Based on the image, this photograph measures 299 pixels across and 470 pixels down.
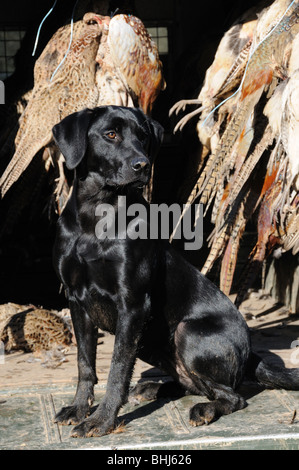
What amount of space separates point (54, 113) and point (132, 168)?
69.7 inches

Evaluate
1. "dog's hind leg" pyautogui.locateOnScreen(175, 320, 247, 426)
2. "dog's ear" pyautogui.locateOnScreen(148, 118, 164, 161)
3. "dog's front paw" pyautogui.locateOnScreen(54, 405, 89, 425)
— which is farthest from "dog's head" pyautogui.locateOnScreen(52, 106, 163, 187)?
"dog's front paw" pyautogui.locateOnScreen(54, 405, 89, 425)

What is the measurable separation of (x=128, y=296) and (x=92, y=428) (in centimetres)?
63

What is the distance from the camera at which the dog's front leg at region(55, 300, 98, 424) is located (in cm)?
385

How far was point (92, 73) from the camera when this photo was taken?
203 inches

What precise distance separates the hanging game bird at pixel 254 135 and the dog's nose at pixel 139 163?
4.88ft

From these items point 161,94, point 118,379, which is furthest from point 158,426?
point 161,94

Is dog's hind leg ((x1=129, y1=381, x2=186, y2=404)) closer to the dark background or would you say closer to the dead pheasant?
the dead pheasant

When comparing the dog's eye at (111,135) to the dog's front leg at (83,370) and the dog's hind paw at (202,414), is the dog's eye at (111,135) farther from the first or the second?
the dog's hind paw at (202,414)

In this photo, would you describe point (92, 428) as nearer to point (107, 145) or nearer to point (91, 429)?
point (91, 429)

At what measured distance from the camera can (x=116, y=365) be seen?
12.2ft

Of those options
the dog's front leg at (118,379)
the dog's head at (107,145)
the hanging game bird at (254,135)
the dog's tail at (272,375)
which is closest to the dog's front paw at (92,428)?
the dog's front leg at (118,379)

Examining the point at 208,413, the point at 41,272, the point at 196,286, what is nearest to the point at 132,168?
the point at 196,286

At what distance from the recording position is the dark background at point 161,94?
6.29m
